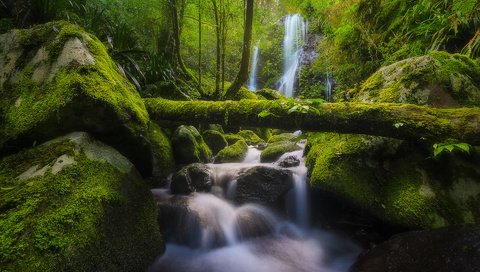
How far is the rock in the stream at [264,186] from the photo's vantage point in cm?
440

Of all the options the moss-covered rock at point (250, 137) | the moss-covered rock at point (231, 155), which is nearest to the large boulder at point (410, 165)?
the moss-covered rock at point (231, 155)

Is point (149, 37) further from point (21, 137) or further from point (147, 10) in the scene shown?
point (21, 137)

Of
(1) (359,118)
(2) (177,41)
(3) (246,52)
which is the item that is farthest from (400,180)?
(2) (177,41)

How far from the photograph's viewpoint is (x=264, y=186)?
176 inches

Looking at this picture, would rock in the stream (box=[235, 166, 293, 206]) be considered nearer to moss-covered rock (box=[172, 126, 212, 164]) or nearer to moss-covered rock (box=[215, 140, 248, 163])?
moss-covered rock (box=[172, 126, 212, 164])

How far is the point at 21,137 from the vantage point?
8.86ft

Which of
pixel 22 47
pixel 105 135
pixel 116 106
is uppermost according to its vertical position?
pixel 22 47

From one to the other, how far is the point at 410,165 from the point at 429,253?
130 centimetres

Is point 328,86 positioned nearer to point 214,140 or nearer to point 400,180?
point 214,140

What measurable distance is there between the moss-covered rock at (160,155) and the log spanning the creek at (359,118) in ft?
3.97

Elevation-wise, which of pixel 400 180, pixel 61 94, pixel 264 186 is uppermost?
pixel 61 94

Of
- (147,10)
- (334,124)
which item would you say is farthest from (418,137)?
(147,10)

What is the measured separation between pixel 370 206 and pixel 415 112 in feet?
3.87

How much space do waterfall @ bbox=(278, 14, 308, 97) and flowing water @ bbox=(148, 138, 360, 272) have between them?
9740 millimetres
